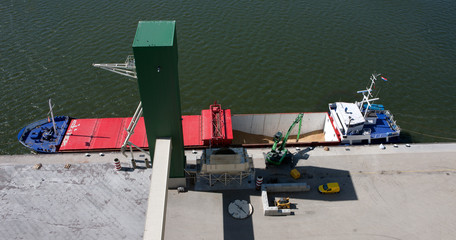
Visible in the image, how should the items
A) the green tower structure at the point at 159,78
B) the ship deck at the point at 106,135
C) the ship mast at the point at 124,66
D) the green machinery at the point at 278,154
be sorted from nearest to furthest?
the green tower structure at the point at 159,78 < the ship mast at the point at 124,66 < the green machinery at the point at 278,154 < the ship deck at the point at 106,135

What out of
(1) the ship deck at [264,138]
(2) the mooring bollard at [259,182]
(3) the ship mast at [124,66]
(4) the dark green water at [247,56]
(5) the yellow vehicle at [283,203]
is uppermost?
(4) the dark green water at [247,56]

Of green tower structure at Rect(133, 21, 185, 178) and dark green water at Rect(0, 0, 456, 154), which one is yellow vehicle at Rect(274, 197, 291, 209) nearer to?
green tower structure at Rect(133, 21, 185, 178)

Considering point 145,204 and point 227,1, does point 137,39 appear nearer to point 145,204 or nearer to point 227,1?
point 145,204

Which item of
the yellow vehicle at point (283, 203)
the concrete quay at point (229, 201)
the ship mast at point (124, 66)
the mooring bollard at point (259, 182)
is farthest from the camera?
the mooring bollard at point (259, 182)

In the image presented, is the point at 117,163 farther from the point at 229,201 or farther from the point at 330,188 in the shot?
the point at 330,188

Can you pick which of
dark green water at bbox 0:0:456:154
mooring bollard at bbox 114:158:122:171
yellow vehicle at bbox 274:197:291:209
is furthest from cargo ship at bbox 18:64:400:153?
yellow vehicle at bbox 274:197:291:209


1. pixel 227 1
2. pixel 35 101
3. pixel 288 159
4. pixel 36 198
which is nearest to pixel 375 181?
pixel 288 159

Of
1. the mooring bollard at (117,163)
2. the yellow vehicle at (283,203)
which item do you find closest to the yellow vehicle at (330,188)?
the yellow vehicle at (283,203)

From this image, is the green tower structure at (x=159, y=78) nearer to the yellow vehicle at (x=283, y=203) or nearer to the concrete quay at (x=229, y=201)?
the concrete quay at (x=229, y=201)
